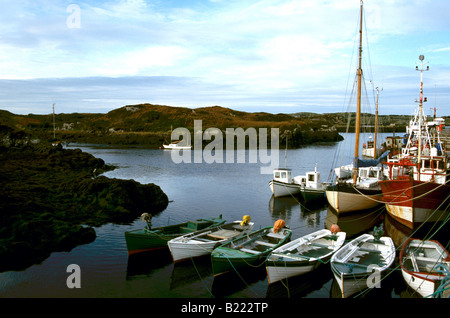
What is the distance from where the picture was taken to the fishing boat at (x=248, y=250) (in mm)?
16984

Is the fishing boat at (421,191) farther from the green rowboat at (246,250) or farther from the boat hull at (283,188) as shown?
the boat hull at (283,188)

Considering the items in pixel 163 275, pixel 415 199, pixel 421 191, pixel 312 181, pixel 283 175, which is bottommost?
pixel 163 275

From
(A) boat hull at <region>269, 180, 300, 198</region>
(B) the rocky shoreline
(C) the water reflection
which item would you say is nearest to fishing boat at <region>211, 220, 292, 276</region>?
(C) the water reflection

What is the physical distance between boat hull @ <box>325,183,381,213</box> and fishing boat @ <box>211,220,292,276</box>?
1016 cm

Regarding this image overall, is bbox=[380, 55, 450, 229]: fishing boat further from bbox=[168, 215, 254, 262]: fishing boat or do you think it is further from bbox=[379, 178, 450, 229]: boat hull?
bbox=[168, 215, 254, 262]: fishing boat

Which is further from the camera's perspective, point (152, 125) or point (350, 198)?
point (152, 125)

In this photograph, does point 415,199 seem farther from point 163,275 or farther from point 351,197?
point 163,275

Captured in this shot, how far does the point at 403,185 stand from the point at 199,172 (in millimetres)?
38113

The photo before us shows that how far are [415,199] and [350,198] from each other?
640 centimetres

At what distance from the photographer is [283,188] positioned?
3731 cm

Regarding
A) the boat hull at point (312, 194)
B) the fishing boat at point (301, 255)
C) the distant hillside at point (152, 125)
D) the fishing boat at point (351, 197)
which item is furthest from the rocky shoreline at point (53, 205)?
the distant hillside at point (152, 125)

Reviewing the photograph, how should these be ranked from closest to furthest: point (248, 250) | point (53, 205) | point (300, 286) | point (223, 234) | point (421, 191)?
point (300, 286) → point (248, 250) → point (223, 234) → point (421, 191) → point (53, 205)

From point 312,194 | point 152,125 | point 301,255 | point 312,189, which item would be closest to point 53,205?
point 301,255
